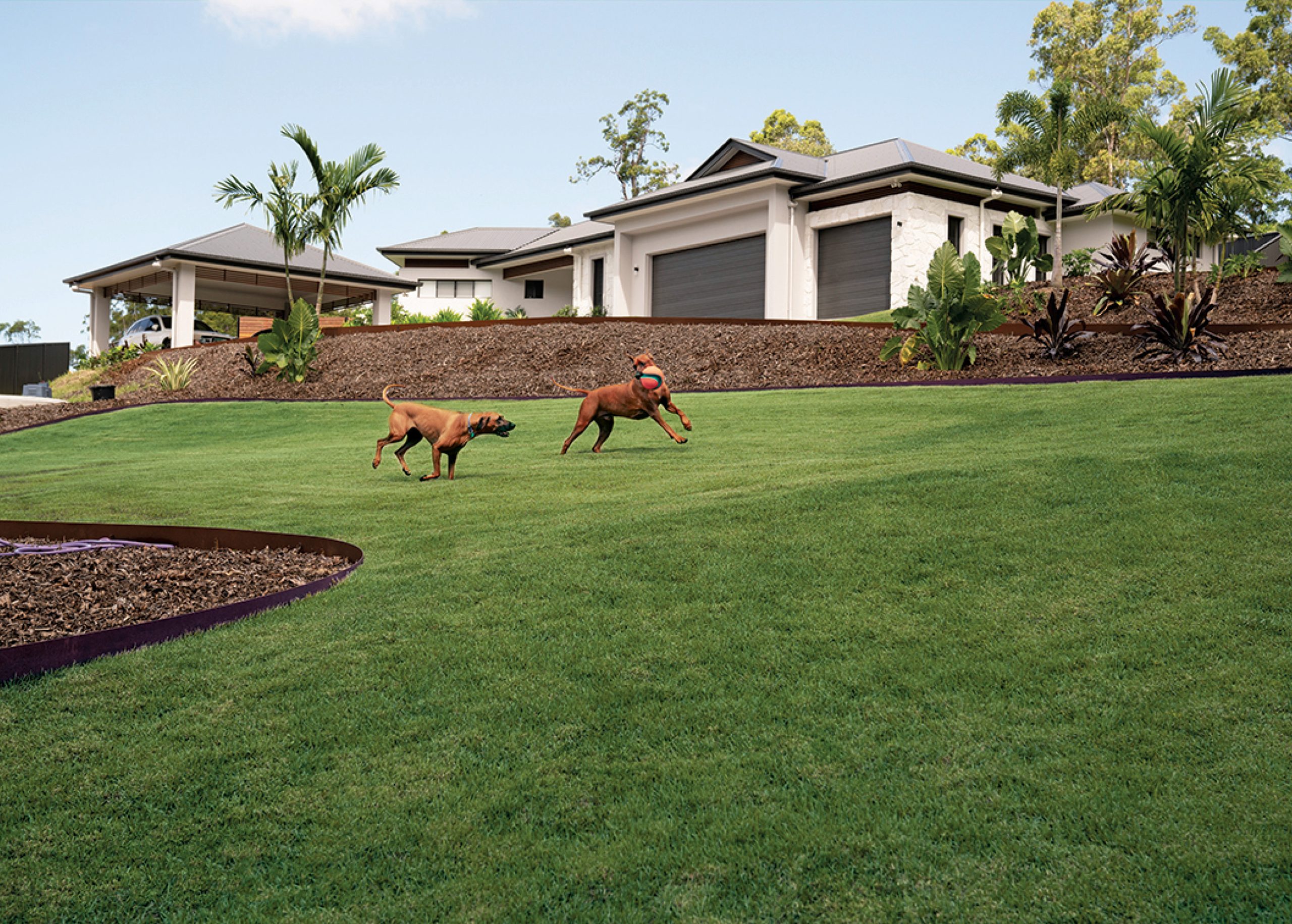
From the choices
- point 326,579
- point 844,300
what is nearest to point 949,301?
point 844,300

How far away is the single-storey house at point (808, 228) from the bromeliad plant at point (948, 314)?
22.9 ft

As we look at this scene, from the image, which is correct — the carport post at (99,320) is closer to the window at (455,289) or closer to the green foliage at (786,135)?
the window at (455,289)

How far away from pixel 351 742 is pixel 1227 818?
3069 mm

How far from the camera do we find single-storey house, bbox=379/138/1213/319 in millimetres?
25672

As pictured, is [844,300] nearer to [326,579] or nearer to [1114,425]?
[1114,425]

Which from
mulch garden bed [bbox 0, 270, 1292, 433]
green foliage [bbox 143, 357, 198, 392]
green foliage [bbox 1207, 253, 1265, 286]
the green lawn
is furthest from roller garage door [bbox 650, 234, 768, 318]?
the green lawn

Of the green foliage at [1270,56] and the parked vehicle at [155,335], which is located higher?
the green foliage at [1270,56]

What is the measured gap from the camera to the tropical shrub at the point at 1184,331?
1464cm

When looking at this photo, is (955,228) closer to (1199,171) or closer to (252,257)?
(1199,171)

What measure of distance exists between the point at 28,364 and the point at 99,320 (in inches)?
282

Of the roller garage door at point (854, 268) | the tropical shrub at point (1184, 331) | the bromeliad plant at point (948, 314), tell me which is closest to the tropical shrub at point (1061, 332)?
the bromeliad plant at point (948, 314)

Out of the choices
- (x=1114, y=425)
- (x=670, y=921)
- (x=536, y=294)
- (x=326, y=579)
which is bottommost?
(x=670, y=921)

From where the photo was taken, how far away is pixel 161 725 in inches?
158

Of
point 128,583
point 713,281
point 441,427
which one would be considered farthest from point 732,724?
point 713,281
